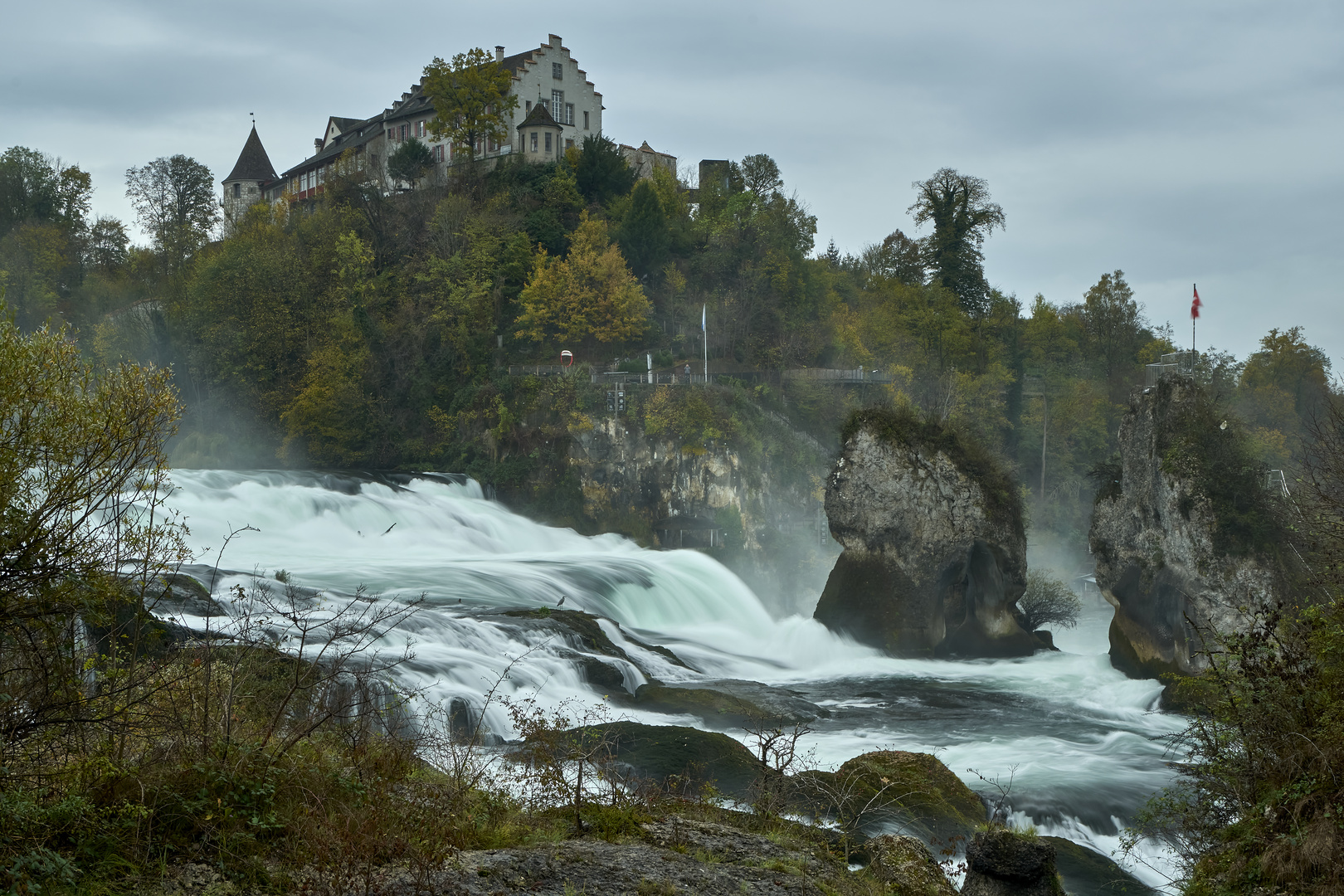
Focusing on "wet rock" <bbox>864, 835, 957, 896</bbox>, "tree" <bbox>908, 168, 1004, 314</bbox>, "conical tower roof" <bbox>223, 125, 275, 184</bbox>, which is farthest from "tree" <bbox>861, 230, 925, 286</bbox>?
"wet rock" <bbox>864, 835, 957, 896</bbox>

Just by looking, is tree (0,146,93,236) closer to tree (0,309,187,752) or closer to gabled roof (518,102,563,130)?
gabled roof (518,102,563,130)

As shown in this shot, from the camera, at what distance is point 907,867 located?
967 cm

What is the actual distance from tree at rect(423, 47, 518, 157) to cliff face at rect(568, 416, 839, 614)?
2501cm

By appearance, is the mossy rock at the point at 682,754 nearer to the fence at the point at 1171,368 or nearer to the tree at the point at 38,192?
the fence at the point at 1171,368

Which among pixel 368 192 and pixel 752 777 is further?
pixel 368 192

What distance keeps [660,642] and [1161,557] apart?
1385cm

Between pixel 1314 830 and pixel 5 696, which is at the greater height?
pixel 5 696

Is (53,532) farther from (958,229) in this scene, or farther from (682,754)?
(958,229)

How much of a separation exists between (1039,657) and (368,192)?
4480 centimetres

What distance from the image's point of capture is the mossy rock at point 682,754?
1412cm

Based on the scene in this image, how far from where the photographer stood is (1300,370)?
60219 millimetres

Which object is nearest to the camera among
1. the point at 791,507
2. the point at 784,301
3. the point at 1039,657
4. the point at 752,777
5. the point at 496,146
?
the point at 752,777

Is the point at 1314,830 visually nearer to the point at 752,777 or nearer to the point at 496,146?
the point at 752,777

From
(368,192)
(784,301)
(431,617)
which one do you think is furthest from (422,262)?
(431,617)
